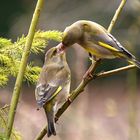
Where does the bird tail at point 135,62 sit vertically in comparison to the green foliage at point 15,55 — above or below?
below

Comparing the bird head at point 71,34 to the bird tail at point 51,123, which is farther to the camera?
the bird tail at point 51,123

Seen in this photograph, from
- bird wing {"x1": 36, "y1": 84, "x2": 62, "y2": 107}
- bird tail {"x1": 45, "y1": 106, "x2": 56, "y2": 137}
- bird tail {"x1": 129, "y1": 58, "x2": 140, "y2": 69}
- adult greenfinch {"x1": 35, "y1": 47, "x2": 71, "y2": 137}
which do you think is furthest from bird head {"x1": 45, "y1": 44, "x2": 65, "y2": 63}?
bird tail {"x1": 129, "y1": 58, "x2": 140, "y2": 69}

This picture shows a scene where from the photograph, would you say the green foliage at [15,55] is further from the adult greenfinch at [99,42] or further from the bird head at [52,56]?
the bird head at [52,56]

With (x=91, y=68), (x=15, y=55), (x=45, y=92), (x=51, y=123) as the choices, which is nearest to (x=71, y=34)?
(x=91, y=68)

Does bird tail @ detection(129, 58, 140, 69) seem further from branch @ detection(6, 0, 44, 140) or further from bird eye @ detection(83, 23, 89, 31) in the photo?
branch @ detection(6, 0, 44, 140)

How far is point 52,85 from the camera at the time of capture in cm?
322

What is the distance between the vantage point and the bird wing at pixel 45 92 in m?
2.96

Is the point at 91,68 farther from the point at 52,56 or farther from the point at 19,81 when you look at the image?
the point at 52,56

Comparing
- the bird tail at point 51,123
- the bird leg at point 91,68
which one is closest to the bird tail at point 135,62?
the bird leg at point 91,68

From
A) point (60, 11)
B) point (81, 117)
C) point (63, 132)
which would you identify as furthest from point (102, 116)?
point (63, 132)

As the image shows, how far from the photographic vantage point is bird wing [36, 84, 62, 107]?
296cm

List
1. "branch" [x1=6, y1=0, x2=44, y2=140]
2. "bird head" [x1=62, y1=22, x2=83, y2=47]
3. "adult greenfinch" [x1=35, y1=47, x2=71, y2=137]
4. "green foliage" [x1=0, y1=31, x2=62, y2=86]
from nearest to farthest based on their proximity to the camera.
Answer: "branch" [x1=6, y1=0, x2=44, y2=140], "bird head" [x1=62, y1=22, x2=83, y2=47], "green foliage" [x1=0, y1=31, x2=62, y2=86], "adult greenfinch" [x1=35, y1=47, x2=71, y2=137]

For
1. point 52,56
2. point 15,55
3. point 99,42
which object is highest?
point 15,55

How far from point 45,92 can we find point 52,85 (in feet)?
0.55
